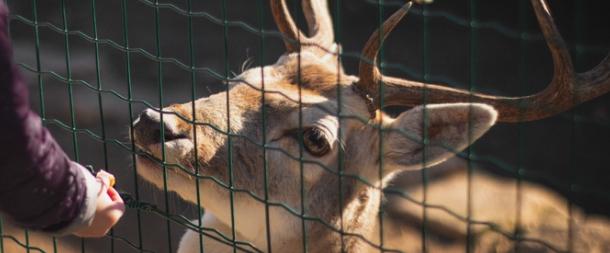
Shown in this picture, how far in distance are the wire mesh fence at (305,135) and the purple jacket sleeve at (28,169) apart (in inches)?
33.7

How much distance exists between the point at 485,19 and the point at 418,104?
5.16 meters

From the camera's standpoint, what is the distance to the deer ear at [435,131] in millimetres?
3561

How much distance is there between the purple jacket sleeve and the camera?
2309mm

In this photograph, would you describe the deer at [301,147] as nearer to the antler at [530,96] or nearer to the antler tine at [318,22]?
the antler at [530,96]

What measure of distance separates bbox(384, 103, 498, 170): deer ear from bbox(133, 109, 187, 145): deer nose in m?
0.83

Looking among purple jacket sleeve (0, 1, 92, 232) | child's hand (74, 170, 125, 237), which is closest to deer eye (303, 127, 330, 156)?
child's hand (74, 170, 125, 237)

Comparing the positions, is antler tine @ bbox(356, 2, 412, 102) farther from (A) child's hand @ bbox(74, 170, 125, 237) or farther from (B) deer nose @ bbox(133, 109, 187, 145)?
(A) child's hand @ bbox(74, 170, 125, 237)

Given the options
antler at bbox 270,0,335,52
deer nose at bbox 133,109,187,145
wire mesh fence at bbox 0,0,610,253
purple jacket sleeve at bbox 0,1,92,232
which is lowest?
wire mesh fence at bbox 0,0,610,253

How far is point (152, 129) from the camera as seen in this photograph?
3760mm

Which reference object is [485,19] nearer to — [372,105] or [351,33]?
[351,33]

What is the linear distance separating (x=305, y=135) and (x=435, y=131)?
52 centimetres

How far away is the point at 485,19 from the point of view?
8961mm

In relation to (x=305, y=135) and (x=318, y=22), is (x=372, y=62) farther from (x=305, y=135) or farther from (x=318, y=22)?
(x=318, y=22)

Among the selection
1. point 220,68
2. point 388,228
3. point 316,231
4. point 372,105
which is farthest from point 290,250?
point 220,68
